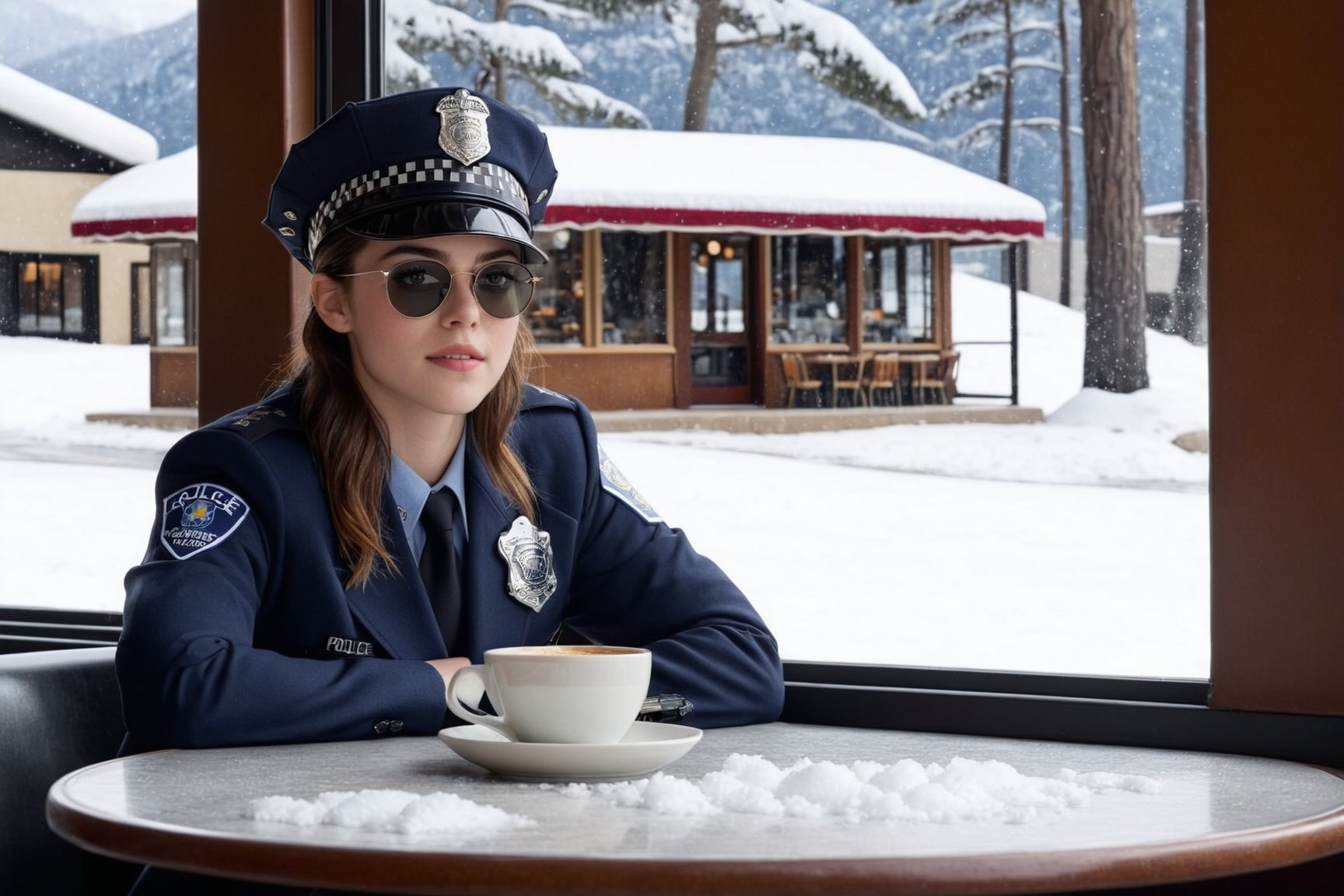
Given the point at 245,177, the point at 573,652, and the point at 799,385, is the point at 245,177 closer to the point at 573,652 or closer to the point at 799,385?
the point at 573,652

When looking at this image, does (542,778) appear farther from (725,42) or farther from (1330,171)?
(725,42)

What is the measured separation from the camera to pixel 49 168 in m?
3.15

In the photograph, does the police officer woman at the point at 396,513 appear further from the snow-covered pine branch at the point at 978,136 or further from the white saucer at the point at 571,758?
the snow-covered pine branch at the point at 978,136

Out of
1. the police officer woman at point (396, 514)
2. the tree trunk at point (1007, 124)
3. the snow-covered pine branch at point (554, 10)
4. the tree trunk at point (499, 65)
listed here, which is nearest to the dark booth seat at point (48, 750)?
the police officer woman at point (396, 514)

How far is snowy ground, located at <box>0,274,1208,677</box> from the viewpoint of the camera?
8.10ft

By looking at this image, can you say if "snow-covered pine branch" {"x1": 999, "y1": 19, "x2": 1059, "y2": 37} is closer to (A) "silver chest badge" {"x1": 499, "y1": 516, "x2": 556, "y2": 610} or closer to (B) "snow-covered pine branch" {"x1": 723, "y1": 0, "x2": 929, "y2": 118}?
(B) "snow-covered pine branch" {"x1": 723, "y1": 0, "x2": 929, "y2": 118}

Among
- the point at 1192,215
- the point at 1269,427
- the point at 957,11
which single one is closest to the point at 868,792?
the point at 1269,427

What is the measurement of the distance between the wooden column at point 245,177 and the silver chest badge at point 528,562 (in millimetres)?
772

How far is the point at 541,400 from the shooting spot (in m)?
2.13

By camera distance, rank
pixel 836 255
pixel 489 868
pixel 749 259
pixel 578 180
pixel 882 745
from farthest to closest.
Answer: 1. pixel 749 259
2. pixel 836 255
3. pixel 578 180
4. pixel 882 745
5. pixel 489 868

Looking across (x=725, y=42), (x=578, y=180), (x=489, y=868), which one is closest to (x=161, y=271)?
(x=725, y=42)

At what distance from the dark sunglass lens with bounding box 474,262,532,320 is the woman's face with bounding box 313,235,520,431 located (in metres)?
0.01

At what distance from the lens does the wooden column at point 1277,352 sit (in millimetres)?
1807

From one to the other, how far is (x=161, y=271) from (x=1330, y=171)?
2.14 meters
